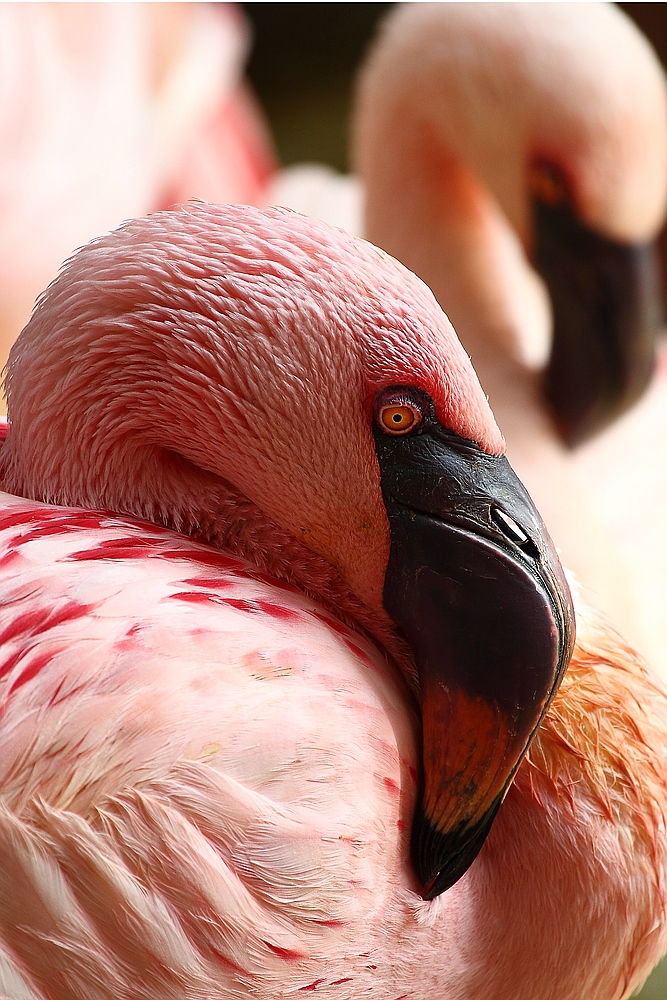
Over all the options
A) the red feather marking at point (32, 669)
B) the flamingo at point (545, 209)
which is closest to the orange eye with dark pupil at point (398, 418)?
the red feather marking at point (32, 669)

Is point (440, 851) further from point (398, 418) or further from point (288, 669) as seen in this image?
point (398, 418)

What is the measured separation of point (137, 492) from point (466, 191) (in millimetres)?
1038

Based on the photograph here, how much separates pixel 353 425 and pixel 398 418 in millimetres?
29

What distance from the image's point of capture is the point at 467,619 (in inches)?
28.6

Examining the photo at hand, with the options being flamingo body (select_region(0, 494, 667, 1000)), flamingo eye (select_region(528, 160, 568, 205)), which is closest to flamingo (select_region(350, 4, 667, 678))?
flamingo eye (select_region(528, 160, 568, 205))

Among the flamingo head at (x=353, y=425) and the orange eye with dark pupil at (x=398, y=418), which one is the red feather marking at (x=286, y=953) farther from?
the orange eye with dark pupil at (x=398, y=418)

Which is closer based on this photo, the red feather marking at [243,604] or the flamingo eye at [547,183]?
the red feather marking at [243,604]

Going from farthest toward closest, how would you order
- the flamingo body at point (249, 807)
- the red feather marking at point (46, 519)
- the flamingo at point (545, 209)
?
the flamingo at point (545, 209), the red feather marking at point (46, 519), the flamingo body at point (249, 807)

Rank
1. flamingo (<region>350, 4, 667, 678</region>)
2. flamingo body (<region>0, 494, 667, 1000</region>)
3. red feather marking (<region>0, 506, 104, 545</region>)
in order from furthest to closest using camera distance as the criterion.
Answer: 1. flamingo (<region>350, 4, 667, 678</region>)
2. red feather marking (<region>0, 506, 104, 545</region>)
3. flamingo body (<region>0, 494, 667, 1000</region>)

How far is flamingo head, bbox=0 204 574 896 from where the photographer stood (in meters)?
0.72

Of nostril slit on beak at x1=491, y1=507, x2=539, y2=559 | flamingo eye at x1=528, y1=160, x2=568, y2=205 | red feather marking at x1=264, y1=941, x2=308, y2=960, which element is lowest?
red feather marking at x1=264, y1=941, x2=308, y2=960

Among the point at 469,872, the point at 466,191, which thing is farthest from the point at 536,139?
the point at 469,872

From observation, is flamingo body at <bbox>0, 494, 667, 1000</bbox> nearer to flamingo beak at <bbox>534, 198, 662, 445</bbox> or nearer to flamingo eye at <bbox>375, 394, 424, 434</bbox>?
flamingo eye at <bbox>375, 394, 424, 434</bbox>

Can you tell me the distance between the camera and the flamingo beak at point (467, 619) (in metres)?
0.71
